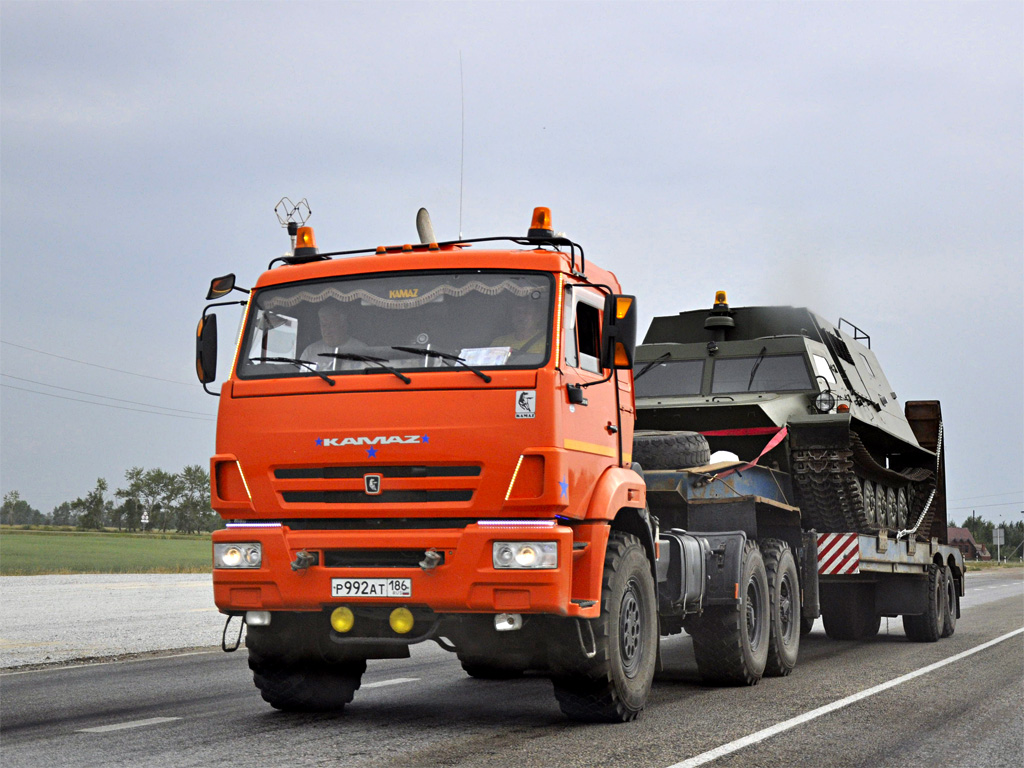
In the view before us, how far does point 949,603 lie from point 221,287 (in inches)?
508

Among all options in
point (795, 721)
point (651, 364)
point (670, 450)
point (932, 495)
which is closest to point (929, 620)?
point (932, 495)

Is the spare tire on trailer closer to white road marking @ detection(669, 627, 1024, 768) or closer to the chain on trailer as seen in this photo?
white road marking @ detection(669, 627, 1024, 768)

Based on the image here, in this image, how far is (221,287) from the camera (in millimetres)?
8359

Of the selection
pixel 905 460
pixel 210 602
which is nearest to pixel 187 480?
pixel 210 602

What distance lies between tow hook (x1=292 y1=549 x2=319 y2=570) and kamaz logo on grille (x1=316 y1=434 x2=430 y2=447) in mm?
683

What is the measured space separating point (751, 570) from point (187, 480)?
129 m

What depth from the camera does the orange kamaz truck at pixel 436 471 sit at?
735cm

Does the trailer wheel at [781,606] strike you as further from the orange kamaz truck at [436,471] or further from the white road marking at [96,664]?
the white road marking at [96,664]

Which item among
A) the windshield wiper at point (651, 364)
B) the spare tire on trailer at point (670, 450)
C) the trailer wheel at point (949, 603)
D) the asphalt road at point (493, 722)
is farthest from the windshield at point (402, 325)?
the trailer wheel at point (949, 603)

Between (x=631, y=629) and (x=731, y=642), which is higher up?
(x=631, y=629)

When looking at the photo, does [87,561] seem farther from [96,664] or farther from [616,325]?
[616,325]

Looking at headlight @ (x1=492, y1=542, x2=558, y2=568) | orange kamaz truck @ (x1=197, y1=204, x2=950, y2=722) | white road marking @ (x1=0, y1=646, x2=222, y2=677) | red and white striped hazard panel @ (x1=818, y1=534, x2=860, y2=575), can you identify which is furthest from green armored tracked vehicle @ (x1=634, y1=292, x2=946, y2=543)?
white road marking @ (x1=0, y1=646, x2=222, y2=677)

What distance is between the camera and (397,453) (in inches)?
294

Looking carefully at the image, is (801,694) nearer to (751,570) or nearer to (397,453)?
(751,570)
